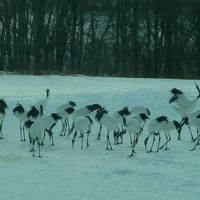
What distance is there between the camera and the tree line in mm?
39938

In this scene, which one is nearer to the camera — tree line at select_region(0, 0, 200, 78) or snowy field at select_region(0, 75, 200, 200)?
snowy field at select_region(0, 75, 200, 200)

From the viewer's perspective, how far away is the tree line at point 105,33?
39.9m

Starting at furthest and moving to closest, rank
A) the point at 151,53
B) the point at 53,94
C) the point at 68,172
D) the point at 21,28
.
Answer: the point at 151,53 → the point at 21,28 → the point at 53,94 → the point at 68,172

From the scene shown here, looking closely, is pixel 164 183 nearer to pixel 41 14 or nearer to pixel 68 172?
pixel 68 172

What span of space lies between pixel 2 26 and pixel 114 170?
100 ft

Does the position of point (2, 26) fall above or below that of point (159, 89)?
above

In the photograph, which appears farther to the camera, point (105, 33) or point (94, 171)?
point (105, 33)

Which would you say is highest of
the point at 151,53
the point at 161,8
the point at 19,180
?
the point at 161,8

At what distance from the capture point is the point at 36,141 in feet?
44.5

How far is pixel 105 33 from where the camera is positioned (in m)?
44.3

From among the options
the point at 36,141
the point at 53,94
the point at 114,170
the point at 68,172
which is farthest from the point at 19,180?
the point at 53,94

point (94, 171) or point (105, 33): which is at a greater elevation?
point (105, 33)

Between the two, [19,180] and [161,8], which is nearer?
[19,180]

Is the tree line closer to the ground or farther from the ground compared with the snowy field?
farther from the ground
